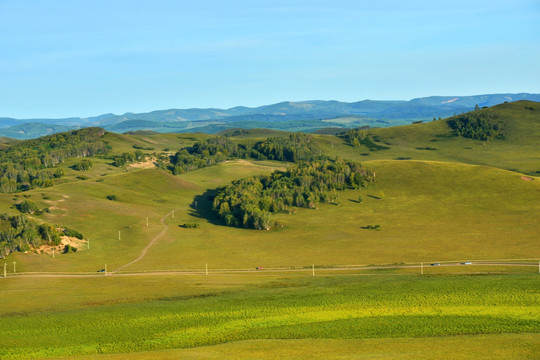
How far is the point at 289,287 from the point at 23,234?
6757cm

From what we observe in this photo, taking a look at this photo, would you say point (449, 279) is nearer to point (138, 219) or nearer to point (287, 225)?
point (287, 225)

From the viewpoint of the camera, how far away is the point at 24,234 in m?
126

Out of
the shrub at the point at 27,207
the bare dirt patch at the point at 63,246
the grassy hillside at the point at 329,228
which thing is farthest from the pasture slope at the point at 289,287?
the shrub at the point at 27,207

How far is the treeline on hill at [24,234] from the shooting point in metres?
122

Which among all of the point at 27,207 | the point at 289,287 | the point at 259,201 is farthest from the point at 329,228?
the point at 27,207

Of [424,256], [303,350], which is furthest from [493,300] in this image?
[424,256]

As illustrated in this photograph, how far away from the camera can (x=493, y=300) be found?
73.3 metres

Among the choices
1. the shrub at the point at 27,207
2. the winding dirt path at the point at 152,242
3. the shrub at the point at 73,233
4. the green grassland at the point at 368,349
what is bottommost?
the winding dirt path at the point at 152,242

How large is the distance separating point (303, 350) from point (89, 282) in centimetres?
5650

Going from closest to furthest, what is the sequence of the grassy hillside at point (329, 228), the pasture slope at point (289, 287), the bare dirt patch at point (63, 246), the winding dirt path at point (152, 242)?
the pasture slope at point (289, 287) → the winding dirt path at point (152, 242) → the grassy hillside at point (329, 228) → the bare dirt patch at point (63, 246)

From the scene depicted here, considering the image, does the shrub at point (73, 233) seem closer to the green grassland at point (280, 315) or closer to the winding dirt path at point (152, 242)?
the winding dirt path at point (152, 242)

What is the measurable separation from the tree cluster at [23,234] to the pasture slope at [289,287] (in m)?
4.09

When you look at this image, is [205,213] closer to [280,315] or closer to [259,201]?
[259,201]

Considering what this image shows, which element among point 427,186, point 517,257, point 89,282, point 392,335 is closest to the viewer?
point 392,335
